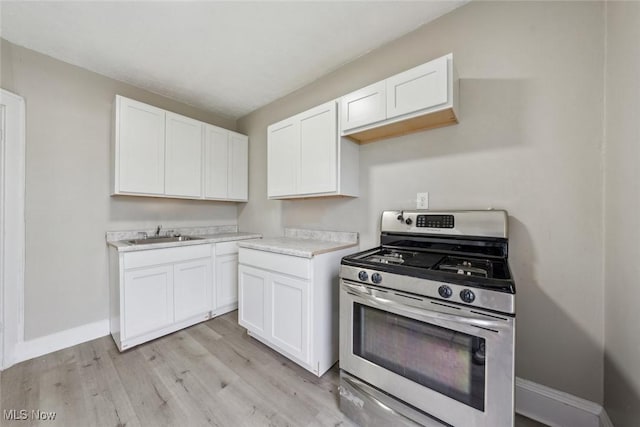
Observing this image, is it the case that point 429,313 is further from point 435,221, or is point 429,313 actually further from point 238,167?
point 238,167

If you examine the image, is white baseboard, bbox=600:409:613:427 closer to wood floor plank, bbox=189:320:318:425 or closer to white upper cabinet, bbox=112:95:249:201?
wood floor plank, bbox=189:320:318:425

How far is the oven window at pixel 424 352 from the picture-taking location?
3.32 ft

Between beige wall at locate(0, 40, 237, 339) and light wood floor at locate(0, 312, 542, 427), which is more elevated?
beige wall at locate(0, 40, 237, 339)

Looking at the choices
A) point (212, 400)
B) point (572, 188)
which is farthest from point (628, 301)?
point (212, 400)

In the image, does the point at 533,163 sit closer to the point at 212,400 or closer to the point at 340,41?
the point at 340,41

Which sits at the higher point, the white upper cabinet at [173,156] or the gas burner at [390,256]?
the white upper cabinet at [173,156]

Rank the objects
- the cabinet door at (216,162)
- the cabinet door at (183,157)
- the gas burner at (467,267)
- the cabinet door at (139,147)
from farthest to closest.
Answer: the cabinet door at (216,162) → the cabinet door at (183,157) → the cabinet door at (139,147) → the gas burner at (467,267)

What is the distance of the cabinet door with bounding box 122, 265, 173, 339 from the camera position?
78.7 inches

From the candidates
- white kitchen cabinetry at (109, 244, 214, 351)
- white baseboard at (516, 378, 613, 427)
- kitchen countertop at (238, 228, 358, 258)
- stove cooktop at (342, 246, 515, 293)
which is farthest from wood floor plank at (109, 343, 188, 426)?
white baseboard at (516, 378, 613, 427)

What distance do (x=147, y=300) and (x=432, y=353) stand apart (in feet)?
7.70

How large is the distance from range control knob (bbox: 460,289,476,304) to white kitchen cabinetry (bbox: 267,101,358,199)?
115cm

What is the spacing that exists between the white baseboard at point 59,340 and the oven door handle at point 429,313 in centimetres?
256

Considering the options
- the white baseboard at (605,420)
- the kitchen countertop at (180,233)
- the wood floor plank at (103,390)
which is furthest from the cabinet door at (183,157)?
the white baseboard at (605,420)

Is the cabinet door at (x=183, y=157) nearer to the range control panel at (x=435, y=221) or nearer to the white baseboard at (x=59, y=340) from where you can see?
the white baseboard at (x=59, y=340)
